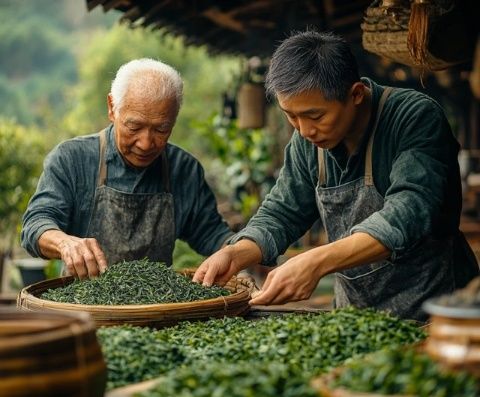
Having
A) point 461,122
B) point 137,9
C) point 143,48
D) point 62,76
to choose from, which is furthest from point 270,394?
point 62,76

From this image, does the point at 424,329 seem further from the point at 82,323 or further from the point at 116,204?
the point at 116,204

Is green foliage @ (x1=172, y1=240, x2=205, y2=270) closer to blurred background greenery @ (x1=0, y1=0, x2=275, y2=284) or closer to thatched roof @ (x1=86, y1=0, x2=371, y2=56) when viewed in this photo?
blurred background greenery @ (x1=0, y1=0, x2=275, y2=284)

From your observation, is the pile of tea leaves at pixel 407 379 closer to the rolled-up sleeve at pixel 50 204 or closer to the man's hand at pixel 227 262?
the man's hand at pixel 227 262

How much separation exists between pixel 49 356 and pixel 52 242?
202 cm

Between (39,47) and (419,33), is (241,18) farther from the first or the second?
(39,47)

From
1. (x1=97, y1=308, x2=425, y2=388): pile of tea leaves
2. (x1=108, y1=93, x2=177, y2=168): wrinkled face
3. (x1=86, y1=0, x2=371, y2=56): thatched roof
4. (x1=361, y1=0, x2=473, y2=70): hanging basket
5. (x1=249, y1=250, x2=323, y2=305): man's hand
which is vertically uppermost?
(x1=86, y1=0, x2=371, y2=56): thatched roof

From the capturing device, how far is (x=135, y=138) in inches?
178

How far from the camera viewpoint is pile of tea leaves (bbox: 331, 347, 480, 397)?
219cm

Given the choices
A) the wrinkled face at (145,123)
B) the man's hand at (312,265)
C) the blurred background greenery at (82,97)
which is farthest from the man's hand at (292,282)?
the blurred background greenery at (82,97)

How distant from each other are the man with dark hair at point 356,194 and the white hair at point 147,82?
26.0 inches

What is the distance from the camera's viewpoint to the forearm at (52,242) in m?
4.16

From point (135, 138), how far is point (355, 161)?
1.10m

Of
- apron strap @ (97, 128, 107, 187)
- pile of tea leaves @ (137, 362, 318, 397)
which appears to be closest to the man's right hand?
apron strap @ (97, 128, 107, 187)

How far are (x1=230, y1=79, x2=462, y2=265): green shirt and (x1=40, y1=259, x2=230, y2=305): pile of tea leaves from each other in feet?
1.20
